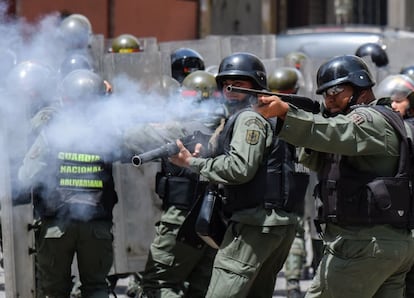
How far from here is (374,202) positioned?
486 centimetres

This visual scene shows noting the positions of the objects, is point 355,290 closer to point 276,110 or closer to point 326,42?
point 276,110

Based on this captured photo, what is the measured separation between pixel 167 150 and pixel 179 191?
872mm

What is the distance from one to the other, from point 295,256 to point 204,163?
286cm

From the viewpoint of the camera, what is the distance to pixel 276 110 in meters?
4.55

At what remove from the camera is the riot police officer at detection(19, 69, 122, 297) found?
19.9ft

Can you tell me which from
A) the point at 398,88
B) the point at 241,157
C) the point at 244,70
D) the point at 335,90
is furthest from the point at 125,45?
the point at 335,90

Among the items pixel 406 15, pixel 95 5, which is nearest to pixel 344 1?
pixel 406 15

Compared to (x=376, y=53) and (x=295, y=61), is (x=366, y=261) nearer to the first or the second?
(x=295, y=61)

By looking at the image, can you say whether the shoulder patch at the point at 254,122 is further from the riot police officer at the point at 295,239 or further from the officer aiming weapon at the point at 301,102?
the riot police officer at the point at 295,239

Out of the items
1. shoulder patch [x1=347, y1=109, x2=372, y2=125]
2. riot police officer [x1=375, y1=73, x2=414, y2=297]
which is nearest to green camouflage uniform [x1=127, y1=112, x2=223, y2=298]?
riot police officer [x1=375, y1=73, x2=414, y2=297]

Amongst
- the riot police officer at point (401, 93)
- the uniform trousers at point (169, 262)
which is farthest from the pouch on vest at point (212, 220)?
the riot police officer at point (401, 93)

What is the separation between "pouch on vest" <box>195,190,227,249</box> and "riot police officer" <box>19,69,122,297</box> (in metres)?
0.69

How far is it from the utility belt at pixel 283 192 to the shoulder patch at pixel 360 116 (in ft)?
3.26

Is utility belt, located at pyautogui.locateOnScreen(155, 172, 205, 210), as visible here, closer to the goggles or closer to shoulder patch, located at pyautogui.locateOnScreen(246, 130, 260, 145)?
shoulder patch, located at pyautogui.locateOnScreen(246, 130, 260, 145)
